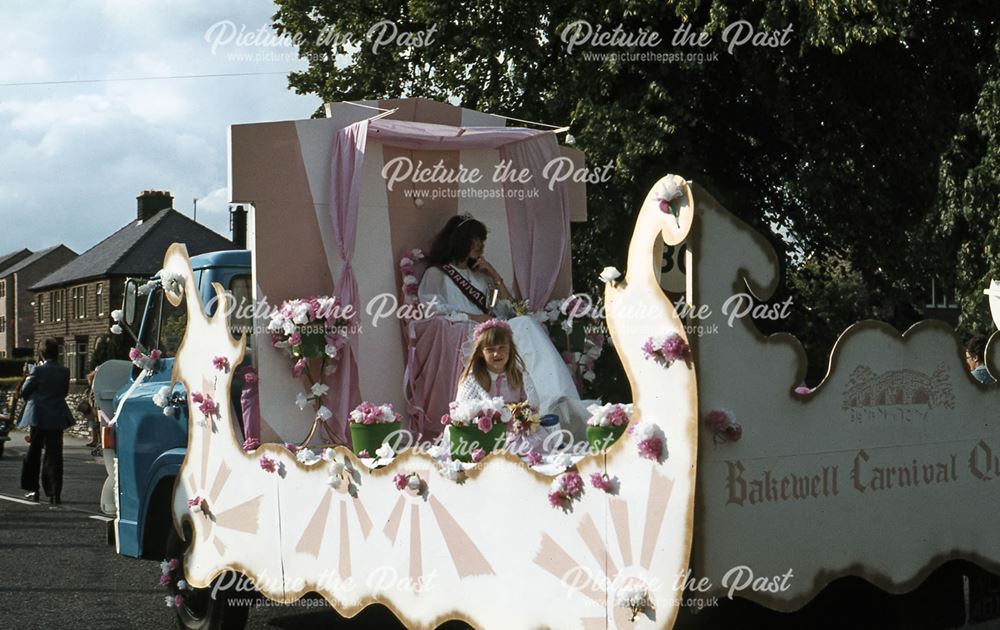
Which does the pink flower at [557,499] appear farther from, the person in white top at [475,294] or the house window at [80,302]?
the house window at [80,302]

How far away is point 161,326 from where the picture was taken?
26.1 feet

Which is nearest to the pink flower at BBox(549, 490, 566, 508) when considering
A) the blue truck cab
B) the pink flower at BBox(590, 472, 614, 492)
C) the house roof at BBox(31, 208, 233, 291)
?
the pink flower at BBox(590, 472, 614, 492)

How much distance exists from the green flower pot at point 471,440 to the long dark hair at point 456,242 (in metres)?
2.57

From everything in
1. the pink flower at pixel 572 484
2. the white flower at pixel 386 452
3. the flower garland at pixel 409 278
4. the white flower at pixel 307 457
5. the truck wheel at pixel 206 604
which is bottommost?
the truck wheel at pixel 206 604

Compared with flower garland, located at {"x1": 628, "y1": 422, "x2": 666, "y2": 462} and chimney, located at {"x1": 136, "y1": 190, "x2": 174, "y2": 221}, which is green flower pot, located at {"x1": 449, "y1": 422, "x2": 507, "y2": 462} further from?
chimney, located at {"x1": 136, "y1": 190, "x2": 174, "y2": 221}

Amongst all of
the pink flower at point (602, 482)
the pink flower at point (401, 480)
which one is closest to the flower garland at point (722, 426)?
the pink flower at point (602, 482)

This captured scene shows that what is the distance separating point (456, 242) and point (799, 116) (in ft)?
34.8

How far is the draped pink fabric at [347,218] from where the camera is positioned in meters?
6.89

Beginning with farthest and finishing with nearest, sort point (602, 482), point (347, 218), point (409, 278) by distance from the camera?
point (409, 278) < point (347, 218) < point (602, 482)

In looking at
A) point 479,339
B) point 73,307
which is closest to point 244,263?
point 479,339

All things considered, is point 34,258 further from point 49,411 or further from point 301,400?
point 301,400

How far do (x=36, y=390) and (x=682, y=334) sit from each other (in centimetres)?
1162

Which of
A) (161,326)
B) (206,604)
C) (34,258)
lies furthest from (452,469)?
(34,258)

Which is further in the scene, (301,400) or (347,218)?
(347,218)
